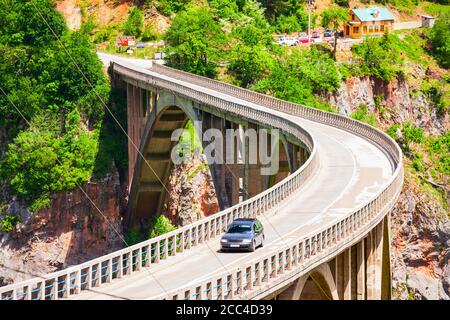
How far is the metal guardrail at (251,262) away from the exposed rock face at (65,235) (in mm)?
39659

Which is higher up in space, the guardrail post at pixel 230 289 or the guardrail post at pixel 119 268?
the guardrail post at pixel 230 289

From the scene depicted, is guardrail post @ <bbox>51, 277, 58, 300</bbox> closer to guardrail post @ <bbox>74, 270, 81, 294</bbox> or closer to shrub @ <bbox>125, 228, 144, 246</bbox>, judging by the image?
guardrail post @ <bbox>74, 270, 81, 294</bbox>

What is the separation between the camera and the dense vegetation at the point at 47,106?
116000 mm

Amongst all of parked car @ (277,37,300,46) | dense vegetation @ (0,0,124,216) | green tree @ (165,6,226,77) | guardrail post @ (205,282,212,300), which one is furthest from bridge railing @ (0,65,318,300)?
parked car @ (277,37,300,46)

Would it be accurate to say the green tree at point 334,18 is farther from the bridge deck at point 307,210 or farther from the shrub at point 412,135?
the bridge deck at point 307,210

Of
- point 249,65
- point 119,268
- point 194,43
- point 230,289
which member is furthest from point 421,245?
point 230,289

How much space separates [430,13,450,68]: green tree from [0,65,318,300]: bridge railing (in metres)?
57.7

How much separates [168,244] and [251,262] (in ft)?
40.1

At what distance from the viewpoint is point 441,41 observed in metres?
137

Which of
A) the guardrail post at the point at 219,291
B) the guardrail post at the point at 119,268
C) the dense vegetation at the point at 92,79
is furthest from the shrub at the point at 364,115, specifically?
the guardrail post at the point at 219,291

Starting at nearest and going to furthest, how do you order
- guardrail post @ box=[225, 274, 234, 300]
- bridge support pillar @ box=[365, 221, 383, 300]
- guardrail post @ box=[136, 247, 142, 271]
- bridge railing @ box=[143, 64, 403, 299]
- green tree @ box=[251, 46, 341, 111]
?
bridge railing @ box=[143, 64, 403, 299]
guardrail post @ box=[225, 274, 234, 300]
guardrail post @ box=[136, 247, 142, 271]
bridge support pillar @ box=[365, 221, 383, 300]
green tree @ box=[251, 46, 341, 111]

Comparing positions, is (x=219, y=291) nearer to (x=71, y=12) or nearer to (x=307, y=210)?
(x=307, y=210)

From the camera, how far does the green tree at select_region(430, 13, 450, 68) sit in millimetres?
135625

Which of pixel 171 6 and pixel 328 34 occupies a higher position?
pixel 171 6
